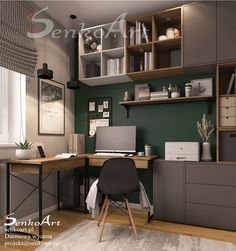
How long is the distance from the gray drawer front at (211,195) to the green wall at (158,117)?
0.52m

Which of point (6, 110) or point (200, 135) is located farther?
point (200, 135)

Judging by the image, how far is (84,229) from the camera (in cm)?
261

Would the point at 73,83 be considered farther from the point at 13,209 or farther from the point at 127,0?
the point at 13,209

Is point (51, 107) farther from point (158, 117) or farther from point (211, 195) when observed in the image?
point (211, 195)

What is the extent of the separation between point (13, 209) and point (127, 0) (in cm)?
295

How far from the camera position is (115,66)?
3.32m

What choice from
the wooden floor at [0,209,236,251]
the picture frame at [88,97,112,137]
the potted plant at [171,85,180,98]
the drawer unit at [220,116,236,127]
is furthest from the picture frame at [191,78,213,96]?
the wooden floor at [0,209,236,251]

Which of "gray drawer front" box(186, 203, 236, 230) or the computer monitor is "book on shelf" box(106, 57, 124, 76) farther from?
"gray drawer front" box(186, 203, 236, 230)

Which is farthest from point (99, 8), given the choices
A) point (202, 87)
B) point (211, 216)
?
point (211, 216)

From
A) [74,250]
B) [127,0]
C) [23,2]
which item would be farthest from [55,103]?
[74,250]

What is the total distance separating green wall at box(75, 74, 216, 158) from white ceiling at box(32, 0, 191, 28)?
0.98 m

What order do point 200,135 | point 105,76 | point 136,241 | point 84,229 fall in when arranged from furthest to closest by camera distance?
point 105,76, point 200,135, point 84,229, point 136,241

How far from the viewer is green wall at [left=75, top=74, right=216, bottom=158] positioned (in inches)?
124

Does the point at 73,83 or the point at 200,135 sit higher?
the point at 73,83
